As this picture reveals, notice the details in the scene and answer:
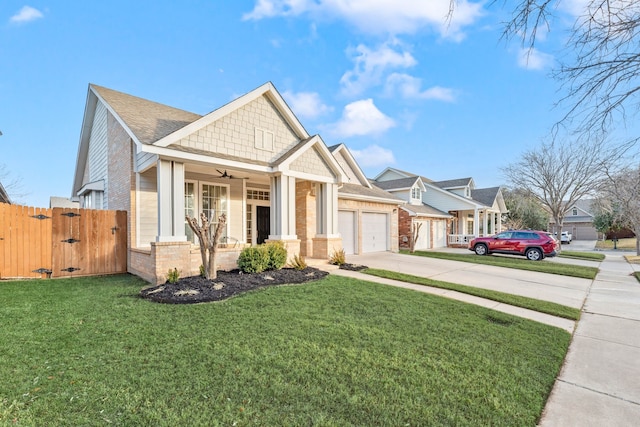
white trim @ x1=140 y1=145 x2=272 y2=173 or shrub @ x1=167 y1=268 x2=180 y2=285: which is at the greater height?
white trim @ x1=140 y1=145 x2=272 y2=173

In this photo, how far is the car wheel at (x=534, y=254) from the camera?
51.4 ft

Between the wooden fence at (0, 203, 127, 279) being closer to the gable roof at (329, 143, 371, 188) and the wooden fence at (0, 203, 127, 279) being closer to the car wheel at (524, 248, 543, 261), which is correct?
the gable roof at (329, 143, 371, 188)

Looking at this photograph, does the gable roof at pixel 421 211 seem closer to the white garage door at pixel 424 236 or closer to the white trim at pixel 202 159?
the white garage door at pixel 424 236

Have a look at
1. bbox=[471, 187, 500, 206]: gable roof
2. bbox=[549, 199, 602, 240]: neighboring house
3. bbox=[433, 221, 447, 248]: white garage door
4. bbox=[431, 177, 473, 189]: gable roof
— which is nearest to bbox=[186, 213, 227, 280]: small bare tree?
bbox=[433, 221, 447, 248]: white garage door

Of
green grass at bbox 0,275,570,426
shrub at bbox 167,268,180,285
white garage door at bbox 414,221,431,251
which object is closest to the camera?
green grass at bbox 0,275,570,426

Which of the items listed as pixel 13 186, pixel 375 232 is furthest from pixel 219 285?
pixel 13 186

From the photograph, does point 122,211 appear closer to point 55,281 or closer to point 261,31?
point 55,281

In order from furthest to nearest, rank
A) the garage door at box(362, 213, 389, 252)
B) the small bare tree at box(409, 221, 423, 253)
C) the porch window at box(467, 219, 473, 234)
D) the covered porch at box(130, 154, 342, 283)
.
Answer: the porch window at box(467, 219, 473, 234) < the small bare tree at box(409, 221, 423, 253) < the garage door at box(362, 213, 389, 252) < the covered porch at box(130, 154, 342, 283)

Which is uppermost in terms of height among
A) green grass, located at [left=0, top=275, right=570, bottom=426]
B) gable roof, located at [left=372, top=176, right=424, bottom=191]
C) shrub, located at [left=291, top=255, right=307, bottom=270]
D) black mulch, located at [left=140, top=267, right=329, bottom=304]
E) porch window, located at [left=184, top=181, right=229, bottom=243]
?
gable roof, located at [left=372, top=176, right=424, bottom=191]

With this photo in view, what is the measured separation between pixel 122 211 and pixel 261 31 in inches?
315

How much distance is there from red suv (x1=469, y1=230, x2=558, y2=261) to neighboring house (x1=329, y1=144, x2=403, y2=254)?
18.2ft

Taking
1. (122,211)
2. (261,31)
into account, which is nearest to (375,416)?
(122,211)

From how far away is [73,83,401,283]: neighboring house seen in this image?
7.98 metres

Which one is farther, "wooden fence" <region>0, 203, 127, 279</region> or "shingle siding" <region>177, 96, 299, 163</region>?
"shingle siding" <region>177, 96, 299, 163</region>
